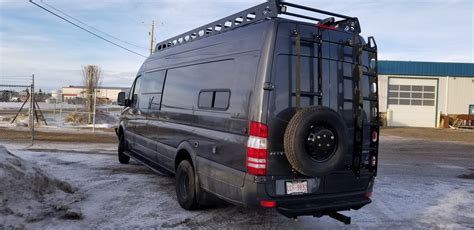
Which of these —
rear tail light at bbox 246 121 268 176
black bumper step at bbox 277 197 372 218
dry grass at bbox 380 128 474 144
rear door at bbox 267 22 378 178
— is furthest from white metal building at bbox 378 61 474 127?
rear tail light at bbox 246 121 268 176

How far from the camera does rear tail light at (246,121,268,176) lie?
4.56 m

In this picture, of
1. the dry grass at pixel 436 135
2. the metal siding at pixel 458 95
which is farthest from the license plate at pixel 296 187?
the metal siding at pixel 458 95

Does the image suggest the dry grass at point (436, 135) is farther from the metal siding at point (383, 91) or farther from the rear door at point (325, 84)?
the rear door at point (325, 84)

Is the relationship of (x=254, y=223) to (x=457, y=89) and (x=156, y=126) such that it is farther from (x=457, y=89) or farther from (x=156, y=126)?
(x=457, y=89)

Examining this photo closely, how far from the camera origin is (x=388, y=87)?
35.8m

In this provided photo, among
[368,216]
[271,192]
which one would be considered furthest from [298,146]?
[368,216]

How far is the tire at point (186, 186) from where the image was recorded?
5.99 metres

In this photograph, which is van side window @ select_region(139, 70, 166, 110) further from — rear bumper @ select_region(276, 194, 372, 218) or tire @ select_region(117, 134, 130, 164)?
rear bumper @ select_region(276, 194, 372, 218)

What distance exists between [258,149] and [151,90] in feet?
13.6

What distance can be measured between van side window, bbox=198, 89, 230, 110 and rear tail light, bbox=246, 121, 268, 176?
696mm

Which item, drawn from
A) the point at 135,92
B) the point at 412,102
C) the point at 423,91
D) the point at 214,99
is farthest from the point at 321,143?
the point at 423,91

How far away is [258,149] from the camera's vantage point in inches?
180

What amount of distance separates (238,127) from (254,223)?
1592 millimetres

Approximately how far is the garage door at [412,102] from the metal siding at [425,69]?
665 millimetres
